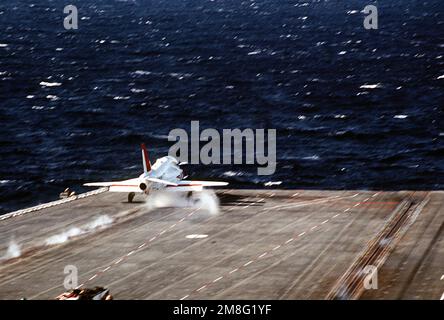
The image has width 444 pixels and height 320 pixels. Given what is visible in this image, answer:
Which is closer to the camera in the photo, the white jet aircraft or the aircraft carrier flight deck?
the aircraft carrier flight deck

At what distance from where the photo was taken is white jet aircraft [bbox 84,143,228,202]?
294ft

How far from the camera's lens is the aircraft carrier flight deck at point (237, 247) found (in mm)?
65250

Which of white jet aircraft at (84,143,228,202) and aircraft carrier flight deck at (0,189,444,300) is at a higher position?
white jet aircraft at (84,143,228,202)

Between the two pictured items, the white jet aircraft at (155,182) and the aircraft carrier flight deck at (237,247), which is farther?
the white jet aircraft at (155,182)

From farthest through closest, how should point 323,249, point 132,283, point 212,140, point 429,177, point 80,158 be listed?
1. point 212,140
2. point 80,158
3. point 429,177
4. point 323,249
5. point 132,283

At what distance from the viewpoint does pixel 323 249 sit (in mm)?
75125

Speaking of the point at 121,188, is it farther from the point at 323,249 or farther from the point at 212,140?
the point at 212,140

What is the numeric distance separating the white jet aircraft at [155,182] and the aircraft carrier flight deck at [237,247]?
2.42 meters

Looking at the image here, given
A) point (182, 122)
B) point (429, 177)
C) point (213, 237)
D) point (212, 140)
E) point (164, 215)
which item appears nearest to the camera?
point (213, 237)

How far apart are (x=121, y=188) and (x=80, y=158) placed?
5776cm

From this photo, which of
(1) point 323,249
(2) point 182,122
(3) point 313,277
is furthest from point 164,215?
(2) point 182,122

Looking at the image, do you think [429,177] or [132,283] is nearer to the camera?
[132,283]

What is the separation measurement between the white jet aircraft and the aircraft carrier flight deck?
7.93ft
